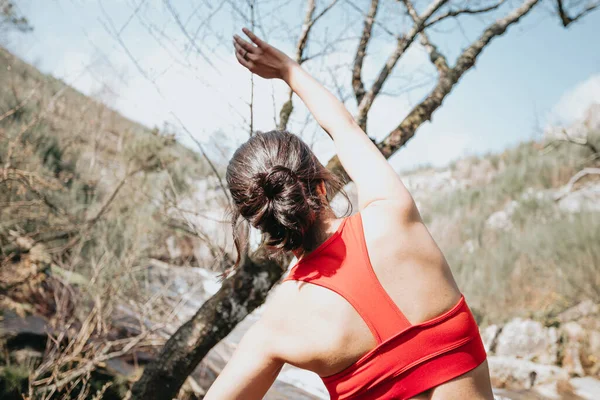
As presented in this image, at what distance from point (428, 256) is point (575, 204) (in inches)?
585

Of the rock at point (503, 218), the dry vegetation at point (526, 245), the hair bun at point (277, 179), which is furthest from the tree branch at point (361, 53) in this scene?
the rock at point (503, 218)

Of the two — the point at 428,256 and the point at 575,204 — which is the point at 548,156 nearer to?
the point at 575,204

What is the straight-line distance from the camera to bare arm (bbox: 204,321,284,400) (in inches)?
41.0

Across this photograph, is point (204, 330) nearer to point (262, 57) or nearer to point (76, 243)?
point (262, 57)

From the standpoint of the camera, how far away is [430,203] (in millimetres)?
19047

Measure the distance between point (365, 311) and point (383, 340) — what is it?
9cm

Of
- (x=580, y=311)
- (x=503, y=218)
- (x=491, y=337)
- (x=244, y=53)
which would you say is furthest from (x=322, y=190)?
(x=503, y=218)

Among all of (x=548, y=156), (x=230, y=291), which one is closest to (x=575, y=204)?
(x=548, y=156)

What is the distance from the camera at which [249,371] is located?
3.43ft

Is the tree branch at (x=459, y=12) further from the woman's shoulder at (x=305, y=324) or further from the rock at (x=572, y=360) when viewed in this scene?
the rock at (x=572, y=360)

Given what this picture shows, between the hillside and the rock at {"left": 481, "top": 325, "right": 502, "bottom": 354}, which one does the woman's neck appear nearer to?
the hillside

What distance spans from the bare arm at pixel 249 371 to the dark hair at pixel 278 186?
0.27m

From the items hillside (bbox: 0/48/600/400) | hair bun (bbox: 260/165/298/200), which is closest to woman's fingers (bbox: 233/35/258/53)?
hair bun (bbox: 260/165/298/200)

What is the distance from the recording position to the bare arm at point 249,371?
3.42 ft
